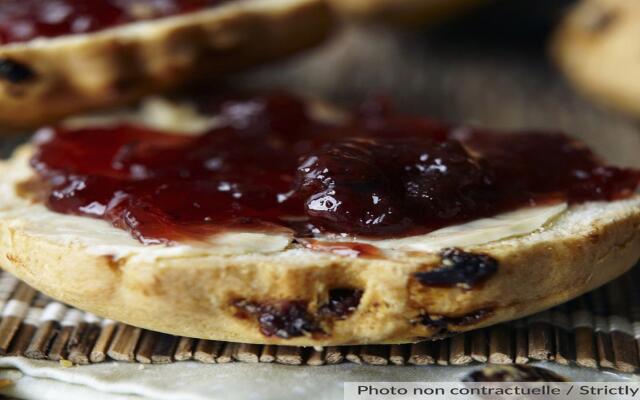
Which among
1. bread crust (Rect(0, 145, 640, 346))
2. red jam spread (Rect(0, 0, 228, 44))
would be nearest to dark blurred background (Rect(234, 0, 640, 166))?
red jam spread (Rect(0, 0, 228, 44))

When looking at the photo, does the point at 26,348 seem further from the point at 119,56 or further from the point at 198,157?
the point at 119,56

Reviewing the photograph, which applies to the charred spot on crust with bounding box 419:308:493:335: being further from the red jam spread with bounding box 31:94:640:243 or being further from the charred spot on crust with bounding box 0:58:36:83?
the charred spot on crust with bounding box 0:58:36:83

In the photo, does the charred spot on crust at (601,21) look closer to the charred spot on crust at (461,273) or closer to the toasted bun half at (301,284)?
the toasted bun half at (301,284)

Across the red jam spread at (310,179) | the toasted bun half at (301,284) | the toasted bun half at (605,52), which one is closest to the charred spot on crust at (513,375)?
the toasted bun half at (301,284)

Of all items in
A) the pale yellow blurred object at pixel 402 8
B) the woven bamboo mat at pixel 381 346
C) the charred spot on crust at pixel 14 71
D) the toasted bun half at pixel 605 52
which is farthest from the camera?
the pale yellow blurred object at pixel 402 8

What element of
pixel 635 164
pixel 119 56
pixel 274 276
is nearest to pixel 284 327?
pixel 274 276

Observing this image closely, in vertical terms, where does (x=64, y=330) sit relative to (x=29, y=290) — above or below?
below
